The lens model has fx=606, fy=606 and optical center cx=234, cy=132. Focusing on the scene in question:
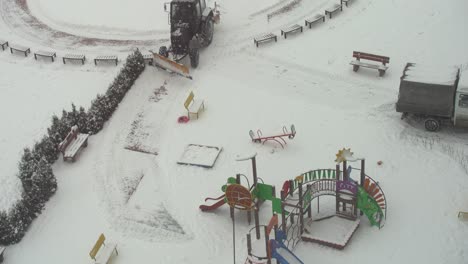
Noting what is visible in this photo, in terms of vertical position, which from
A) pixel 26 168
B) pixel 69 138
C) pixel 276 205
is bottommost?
pixel 276 205

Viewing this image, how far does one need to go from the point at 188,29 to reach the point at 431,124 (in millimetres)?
10399

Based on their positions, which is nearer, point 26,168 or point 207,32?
point 26,168

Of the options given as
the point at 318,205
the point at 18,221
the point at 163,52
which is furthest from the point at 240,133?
the point at 18,221

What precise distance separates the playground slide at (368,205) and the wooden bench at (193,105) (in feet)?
23.7

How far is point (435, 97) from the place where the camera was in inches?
752

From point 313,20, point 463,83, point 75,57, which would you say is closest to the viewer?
point 463,83

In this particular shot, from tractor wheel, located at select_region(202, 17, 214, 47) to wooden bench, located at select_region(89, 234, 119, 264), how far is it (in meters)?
11.6

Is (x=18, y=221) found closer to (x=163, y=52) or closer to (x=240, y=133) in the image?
(x=240, y=133)

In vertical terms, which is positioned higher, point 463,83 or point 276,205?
point 463,83

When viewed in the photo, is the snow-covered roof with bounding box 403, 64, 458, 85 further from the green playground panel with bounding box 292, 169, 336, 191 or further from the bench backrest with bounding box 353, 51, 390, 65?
the green playground panel with bounding box 292, 169, 336, 191

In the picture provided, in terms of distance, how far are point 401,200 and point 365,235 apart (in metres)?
1.75

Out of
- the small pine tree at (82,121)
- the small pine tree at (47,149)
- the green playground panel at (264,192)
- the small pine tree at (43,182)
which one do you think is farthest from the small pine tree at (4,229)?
the green playground panel at (264,192)

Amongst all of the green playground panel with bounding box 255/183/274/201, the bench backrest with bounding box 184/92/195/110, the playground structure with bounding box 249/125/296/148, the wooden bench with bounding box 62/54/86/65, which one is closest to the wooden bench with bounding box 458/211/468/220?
the green playground panel with bounding box 255/183/274/201

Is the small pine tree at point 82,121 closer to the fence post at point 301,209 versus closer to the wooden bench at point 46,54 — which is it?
the wooden bench at point 46,54
